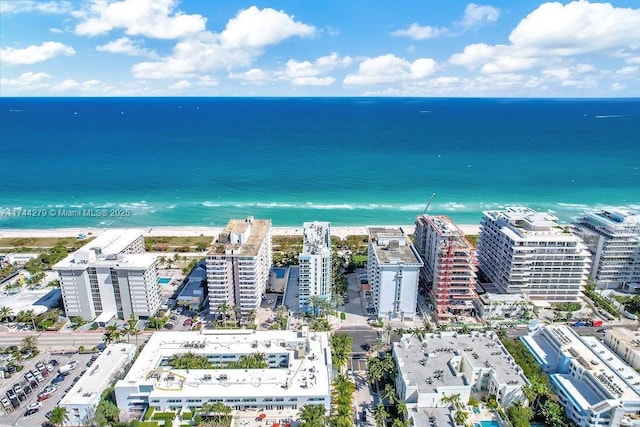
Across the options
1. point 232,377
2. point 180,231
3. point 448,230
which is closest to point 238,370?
point 232,377

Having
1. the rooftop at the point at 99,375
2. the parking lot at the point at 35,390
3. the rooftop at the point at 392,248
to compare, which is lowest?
the parking lot at the point at 35,390

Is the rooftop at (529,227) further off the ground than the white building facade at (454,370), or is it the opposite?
the rooftop at (529,227)

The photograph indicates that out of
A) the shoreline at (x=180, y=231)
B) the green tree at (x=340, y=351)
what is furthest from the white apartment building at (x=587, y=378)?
the shoreline at (x=180, y=231)

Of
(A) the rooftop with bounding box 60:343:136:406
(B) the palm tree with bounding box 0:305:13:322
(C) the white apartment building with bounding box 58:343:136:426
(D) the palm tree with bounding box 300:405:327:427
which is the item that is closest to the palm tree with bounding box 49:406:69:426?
(C) the white apartment building with bounding box 58:343:136:426

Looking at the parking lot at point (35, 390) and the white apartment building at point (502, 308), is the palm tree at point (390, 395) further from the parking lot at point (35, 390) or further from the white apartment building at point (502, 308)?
the parking lot at point (35, 390)

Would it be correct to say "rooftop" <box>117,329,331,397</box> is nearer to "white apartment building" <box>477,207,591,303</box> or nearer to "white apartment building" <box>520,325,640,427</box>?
"white apartment building" <box>520,325,640,427</box>

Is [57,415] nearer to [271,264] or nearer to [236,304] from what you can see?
[236,304]
